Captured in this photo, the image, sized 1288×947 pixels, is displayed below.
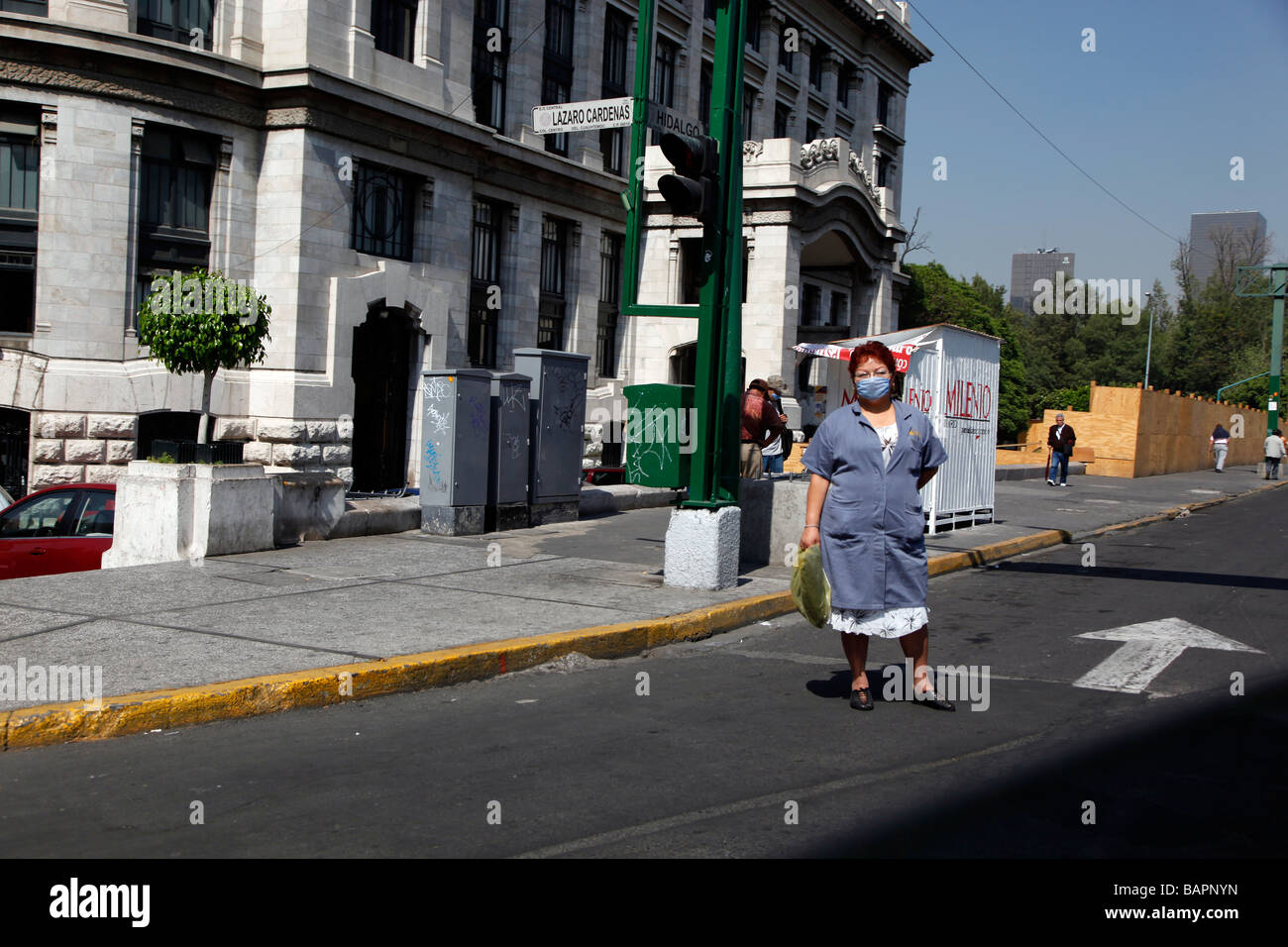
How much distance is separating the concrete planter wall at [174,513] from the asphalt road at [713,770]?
5110 millimetres

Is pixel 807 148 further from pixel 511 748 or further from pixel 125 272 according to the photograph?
pixel 511 748

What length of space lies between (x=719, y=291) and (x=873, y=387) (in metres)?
4.06

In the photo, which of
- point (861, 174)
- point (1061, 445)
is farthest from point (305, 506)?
point (861, 174)

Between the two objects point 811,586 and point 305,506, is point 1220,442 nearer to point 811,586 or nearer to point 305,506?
point 305,506

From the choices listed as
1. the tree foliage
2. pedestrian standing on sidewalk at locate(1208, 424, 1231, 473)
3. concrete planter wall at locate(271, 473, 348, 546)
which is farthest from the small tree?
the tree foliage

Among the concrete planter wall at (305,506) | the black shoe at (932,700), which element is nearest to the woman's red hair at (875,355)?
the black shoe at (932,700)

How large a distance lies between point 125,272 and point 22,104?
9.84 ft

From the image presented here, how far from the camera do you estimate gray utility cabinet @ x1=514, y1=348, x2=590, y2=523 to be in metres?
15.0

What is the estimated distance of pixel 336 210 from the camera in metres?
21.9

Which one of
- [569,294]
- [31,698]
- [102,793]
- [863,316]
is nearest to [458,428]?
[31,698]

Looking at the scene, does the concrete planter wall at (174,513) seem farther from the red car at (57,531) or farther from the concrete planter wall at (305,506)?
the concrete planter wall at (305,506)

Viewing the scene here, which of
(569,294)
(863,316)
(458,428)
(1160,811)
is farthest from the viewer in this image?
(863,316)

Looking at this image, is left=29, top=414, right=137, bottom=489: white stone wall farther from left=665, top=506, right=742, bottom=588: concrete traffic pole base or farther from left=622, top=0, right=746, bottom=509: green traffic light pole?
left=622, top=0, right=746, bottom=509: green traffic light pole
